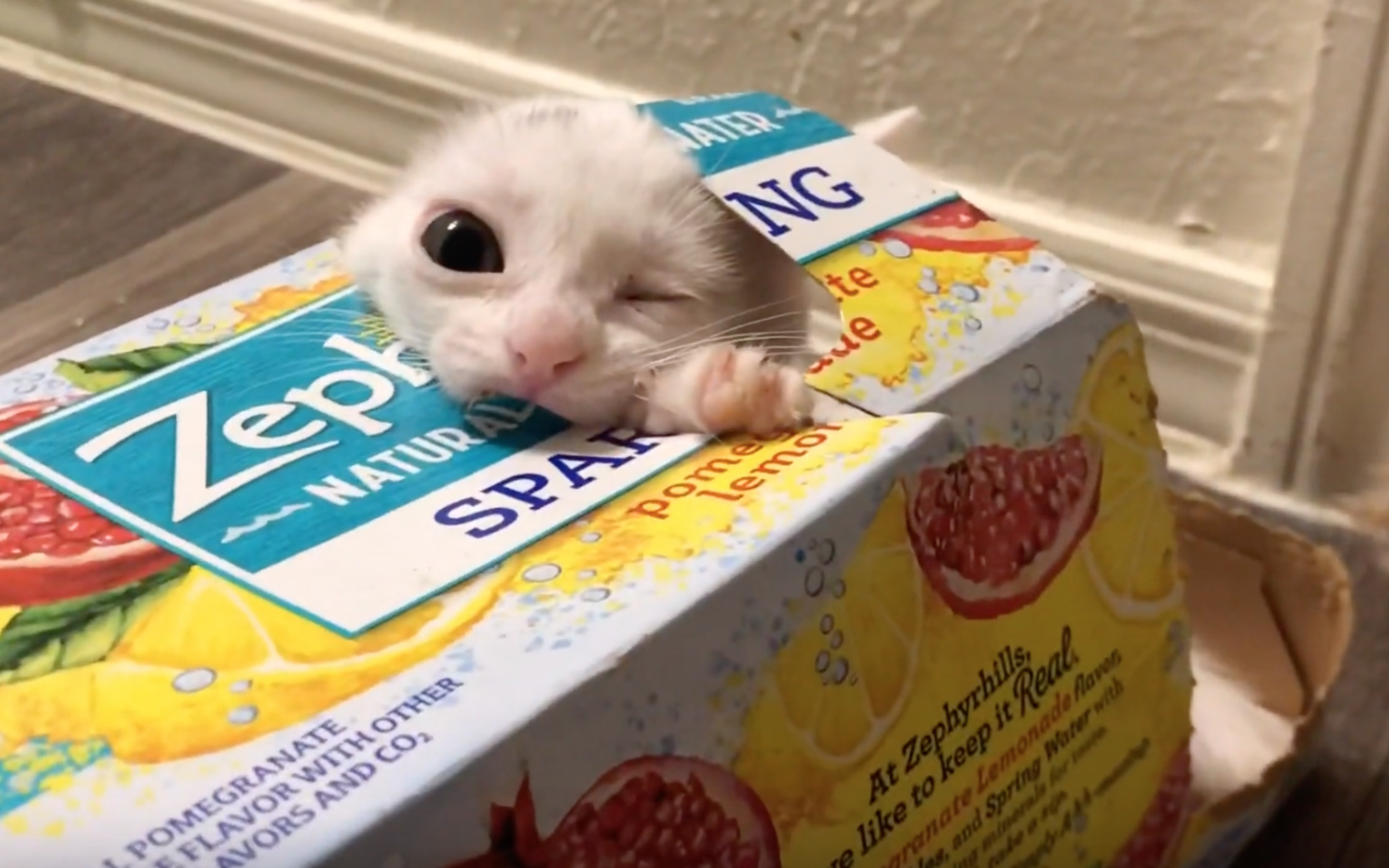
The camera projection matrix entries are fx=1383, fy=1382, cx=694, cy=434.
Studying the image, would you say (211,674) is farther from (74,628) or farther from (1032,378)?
(1032,378)

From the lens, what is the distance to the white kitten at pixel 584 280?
480mm

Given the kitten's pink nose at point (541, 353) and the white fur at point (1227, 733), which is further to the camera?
the white fur at point (1227, 733)

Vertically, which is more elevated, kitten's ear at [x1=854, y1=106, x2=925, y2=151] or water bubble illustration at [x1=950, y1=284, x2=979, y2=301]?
kitten's ear at [x1=854, y1=106, x2=925, y2=151]

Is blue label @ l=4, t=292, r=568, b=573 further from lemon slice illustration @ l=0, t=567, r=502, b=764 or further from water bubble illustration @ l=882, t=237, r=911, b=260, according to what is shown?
water bubble illustration @ l=882, t=237, r=911, b=260

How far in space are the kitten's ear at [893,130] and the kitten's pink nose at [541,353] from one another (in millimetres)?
201

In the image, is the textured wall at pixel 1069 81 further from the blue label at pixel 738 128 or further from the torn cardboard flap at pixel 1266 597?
the blue label at pixel 738 128

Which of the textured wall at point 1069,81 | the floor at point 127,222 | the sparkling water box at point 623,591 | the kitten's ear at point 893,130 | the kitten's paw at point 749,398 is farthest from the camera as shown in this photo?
the floor at point 127,222

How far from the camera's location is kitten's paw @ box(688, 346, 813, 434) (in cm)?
46

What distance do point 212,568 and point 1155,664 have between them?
0.37 meters

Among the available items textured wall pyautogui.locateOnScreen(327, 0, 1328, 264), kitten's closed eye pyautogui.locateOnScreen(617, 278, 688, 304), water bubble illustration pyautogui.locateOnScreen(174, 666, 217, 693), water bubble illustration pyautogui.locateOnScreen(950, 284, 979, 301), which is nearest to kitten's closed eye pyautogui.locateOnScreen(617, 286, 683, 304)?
kitten's closed eye pyautogui.locateOnScreen(617, 278, 688, 304)

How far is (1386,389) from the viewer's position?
2.93ft

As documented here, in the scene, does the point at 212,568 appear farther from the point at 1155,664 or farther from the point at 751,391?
the point at 1155,664

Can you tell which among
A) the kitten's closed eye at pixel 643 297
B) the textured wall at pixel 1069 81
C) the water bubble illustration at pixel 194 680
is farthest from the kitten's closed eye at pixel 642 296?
the textured wall at pixel 1069 81

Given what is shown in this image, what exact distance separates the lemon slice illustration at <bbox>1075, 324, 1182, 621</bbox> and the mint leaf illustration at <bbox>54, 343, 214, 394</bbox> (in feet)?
1.10
